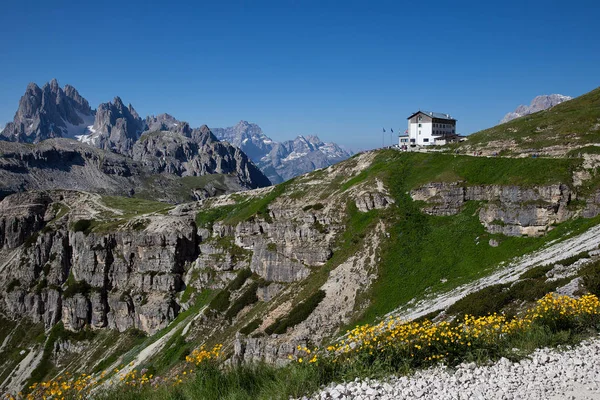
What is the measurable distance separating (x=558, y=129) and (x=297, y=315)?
69667 mm

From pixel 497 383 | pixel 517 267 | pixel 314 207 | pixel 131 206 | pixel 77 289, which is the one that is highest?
pixel 131 206

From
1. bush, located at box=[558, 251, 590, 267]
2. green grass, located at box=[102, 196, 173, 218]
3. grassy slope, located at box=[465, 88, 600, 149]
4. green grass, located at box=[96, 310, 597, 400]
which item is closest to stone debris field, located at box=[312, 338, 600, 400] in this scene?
green grass, located at box=[96, 310, 597, 400]

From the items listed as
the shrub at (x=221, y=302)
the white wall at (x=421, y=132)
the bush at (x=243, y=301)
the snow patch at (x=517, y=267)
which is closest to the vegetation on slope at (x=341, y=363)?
the snow patch at (x=517, y=267)

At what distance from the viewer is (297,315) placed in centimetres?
6291

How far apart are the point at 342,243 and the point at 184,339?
43958 mm

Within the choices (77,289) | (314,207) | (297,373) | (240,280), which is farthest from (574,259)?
(77,289)

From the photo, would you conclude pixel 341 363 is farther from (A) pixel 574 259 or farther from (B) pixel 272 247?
(B) pixel 272 247

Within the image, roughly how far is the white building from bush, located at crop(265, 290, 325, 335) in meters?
78.8

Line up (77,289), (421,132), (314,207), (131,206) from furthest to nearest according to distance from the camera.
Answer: (131,206) → (77,289) → (421,132) → (314,207)

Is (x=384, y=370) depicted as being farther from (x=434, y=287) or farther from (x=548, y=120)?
(x=548, y=120)

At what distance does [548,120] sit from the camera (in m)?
96.2

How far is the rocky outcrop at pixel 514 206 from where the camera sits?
61.5 meters

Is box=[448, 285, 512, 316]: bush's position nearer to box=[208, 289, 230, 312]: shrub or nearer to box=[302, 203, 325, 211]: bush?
box=[302, 203, 325, 211]: bush

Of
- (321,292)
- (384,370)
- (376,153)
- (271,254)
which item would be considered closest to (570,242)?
(321,292)
